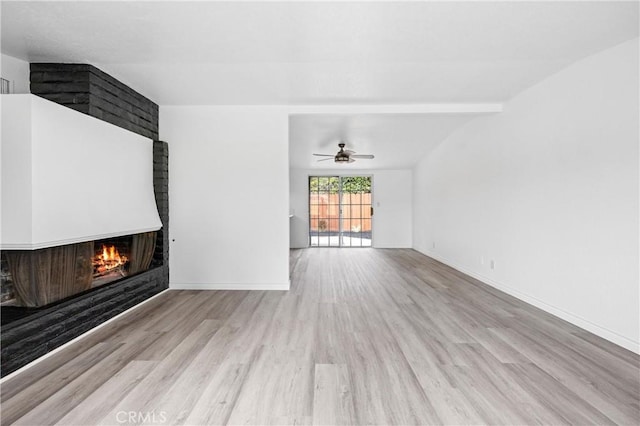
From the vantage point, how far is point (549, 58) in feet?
9.02

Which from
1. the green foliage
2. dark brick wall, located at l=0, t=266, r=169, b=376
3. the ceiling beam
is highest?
the ceiling beam

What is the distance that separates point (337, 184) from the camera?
336 inches

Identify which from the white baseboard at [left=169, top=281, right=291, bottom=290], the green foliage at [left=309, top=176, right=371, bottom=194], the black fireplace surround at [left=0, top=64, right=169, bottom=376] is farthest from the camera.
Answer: the green foliage at [left=309, top=176, right=371, bottom=194]

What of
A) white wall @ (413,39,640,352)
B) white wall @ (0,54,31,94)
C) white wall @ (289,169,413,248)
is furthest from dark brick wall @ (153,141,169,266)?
white wall @ (289,169,413,248)

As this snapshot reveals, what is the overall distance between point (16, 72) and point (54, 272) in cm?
186

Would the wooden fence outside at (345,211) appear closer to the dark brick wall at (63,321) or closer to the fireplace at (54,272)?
the dark brick wall at (63,321)

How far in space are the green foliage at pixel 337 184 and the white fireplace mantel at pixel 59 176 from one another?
222 inches

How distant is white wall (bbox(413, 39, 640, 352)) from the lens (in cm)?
241

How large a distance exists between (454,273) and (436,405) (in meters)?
3.67

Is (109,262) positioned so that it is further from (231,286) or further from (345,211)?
(345,211)

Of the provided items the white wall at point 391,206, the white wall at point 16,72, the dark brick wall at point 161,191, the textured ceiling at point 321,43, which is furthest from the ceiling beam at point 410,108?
the white wall at point 391,206

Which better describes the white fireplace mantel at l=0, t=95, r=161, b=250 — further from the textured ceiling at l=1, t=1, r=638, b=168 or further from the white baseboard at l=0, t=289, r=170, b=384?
the white baseboard at l=0, t=289, r=170, b=384

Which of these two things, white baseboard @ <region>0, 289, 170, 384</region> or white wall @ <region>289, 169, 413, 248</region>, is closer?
white baseboard @ <region>0, 289, 170, 384</region>

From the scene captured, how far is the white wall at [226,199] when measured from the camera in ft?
13.4
